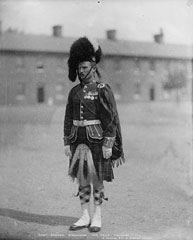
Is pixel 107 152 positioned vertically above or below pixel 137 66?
below

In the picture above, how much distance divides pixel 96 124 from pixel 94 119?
38mm

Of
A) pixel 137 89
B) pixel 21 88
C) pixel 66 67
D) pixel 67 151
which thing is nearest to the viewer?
pixel 67 151

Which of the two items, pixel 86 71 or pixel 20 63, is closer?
pixel 86 71

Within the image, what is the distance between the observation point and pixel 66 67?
11.3 feet

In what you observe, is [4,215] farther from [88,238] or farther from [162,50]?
[162,50]

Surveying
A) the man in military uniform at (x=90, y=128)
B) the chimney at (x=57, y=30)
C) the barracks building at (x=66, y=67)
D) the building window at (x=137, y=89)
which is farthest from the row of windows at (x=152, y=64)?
the chimney at (x=57, y=30)

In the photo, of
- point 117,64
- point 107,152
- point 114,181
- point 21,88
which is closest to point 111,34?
point 117,64

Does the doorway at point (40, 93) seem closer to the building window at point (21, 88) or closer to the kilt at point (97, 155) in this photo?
the building window at point (21, 88)

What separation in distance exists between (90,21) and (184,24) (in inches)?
27.9

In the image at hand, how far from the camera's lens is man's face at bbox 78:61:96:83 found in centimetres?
323

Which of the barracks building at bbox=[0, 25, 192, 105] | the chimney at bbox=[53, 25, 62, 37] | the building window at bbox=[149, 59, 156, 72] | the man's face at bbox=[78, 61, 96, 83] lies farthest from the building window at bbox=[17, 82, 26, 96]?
the building window at bbox=[149, 59, 156, 72]

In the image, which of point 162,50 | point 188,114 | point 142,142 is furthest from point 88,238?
→ point 162,50

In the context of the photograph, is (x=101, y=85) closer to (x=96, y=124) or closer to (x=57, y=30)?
(x=96, y=124)

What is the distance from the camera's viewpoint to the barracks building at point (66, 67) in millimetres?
3457
